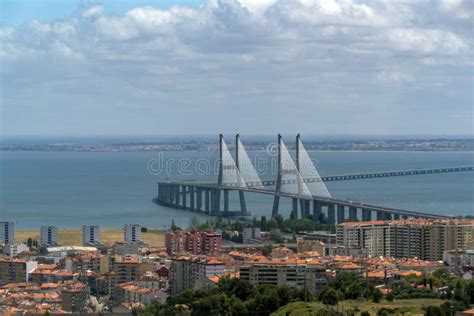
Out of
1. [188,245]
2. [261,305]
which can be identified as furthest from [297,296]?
[188,245]

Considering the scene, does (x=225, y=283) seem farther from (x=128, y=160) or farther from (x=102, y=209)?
(x=128, y=160)

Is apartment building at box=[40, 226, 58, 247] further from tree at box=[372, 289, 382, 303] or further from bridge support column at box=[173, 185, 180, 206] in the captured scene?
bridge support column at box=[173, 185, 180, 206]

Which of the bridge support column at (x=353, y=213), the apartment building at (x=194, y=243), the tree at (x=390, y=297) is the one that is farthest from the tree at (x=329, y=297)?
the bridge support column at (x=353, y=213)

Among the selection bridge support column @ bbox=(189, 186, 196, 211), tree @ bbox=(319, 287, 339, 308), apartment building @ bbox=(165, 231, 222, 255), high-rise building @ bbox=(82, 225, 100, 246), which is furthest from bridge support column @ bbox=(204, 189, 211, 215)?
tree @ bbox=(319, 287, 339, 308)

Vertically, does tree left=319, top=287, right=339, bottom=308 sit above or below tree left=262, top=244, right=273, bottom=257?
above

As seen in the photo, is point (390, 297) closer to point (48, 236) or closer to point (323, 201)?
point (48, 236)

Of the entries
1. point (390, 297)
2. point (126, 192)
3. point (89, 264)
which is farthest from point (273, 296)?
point (126, 192)

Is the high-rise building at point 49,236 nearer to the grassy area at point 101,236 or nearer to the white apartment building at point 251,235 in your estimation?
the grassy area at point 101,236
